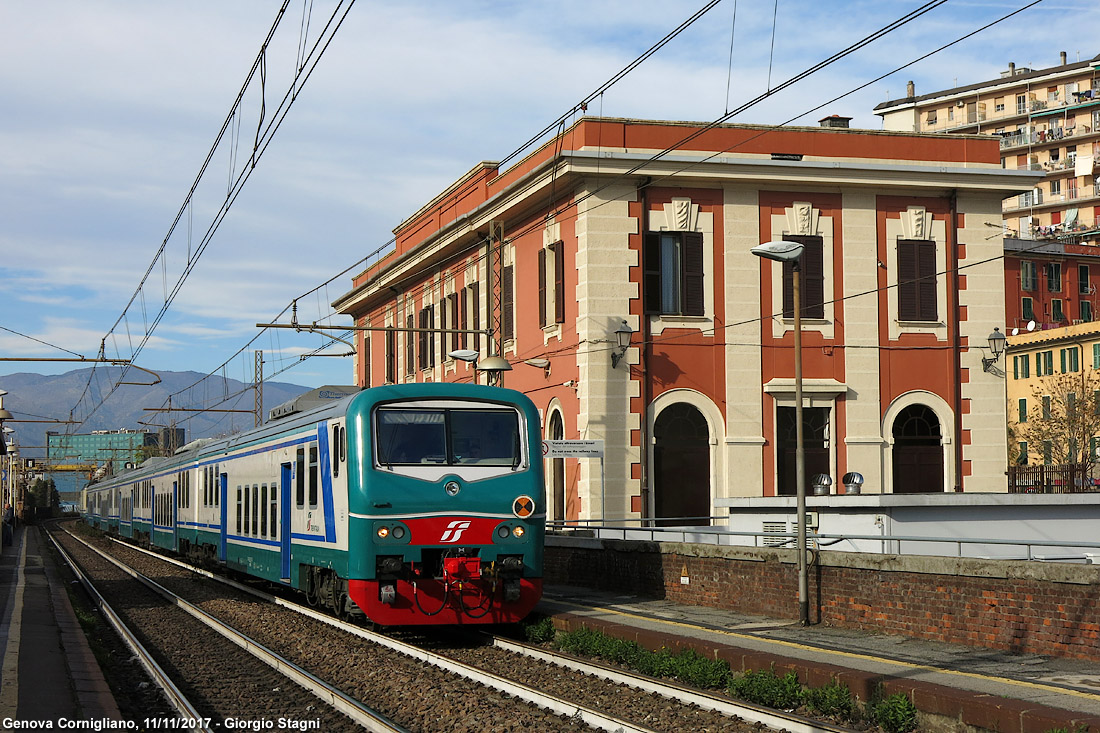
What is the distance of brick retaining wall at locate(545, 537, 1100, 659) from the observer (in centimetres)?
1144

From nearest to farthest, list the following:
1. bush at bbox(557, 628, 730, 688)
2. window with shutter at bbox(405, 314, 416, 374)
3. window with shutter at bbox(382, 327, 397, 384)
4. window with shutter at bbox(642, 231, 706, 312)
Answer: bush at bbox(557, 628, 730, 688) → window with shutter at bbox(642, 231, 706, 312) → window with shutter at bbox(405, 314, 416, 374) → window with shutter at bbox(382, 327, 397, 384)

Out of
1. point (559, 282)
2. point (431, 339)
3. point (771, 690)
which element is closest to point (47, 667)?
point (771, 690)

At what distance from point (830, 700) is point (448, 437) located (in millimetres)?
6709

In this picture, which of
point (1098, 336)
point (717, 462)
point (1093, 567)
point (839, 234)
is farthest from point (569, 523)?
point (1098, 336)

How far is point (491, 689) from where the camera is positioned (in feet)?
38.7

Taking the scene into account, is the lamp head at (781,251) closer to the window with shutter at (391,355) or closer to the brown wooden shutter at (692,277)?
the brown wooden shutter at (692,277)

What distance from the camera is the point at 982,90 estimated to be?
4555 inches

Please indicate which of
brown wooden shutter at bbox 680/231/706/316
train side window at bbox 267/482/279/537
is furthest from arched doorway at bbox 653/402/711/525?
train side window at bbox 267/482/279/537

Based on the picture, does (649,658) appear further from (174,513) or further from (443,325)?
(443,325)

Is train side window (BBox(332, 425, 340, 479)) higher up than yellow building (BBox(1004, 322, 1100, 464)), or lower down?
lower down

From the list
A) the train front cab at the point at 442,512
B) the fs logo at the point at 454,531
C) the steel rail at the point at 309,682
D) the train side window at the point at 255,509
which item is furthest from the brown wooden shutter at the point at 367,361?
the fs logo at the point at 454,531

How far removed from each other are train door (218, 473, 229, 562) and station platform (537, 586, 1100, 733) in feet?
34.2

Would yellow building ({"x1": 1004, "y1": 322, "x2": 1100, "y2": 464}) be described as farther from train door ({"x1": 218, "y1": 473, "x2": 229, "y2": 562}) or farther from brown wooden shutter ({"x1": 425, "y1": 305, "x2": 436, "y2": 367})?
train door ({"x1": 218, "y1": 473, "x2": 229, "y2": 562})

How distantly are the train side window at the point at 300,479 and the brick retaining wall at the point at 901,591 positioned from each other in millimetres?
4984
